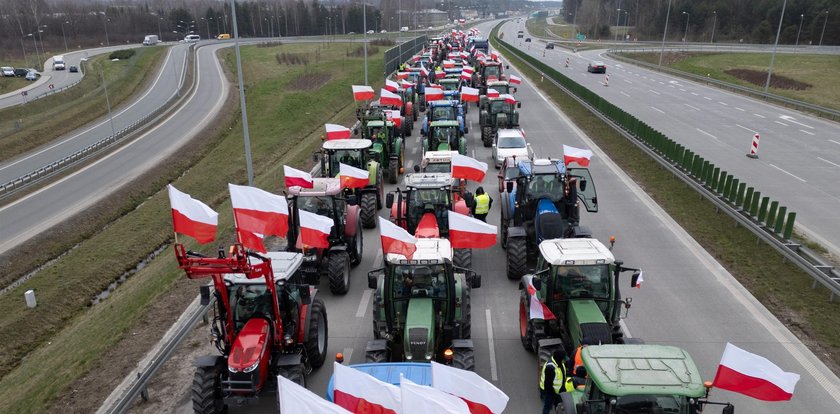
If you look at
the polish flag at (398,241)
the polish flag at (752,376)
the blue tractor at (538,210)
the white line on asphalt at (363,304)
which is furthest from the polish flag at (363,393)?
the blue tractor at (538,210)

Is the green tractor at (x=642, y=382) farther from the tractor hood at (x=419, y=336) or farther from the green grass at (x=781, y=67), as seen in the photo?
the green grass at (x=781, y=67)

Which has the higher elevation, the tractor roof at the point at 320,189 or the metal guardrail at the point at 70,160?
the tractor roof at the point at 320,189

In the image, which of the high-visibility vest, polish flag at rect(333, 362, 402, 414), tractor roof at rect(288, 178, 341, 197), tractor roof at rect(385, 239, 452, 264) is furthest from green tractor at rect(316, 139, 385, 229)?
polish flag at rect(333, 362, 402, 414)

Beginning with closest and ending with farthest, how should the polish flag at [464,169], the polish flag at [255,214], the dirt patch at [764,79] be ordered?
the polish flag at [255,214]
the polish flag at [464,169]
the dirt patch at [764,79]

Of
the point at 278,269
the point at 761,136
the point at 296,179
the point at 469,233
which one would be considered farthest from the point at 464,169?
the point at 761,136

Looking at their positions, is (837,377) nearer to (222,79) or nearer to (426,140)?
(426,140)

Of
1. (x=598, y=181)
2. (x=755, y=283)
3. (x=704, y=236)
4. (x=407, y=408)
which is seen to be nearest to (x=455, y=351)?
(x=407, y=408)

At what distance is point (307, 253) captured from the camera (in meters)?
13.3

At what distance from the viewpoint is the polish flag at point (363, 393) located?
20.0 feet

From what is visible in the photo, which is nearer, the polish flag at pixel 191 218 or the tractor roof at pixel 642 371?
the tractor roof at pixel 642 371

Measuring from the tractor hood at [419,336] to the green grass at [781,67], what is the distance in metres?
44.3

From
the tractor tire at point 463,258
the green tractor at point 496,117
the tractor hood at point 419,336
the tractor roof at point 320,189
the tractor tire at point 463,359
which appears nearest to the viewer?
the tractor hood at point 419,336

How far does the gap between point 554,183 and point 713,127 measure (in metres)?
23.4

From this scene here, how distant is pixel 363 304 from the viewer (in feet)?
44.1
